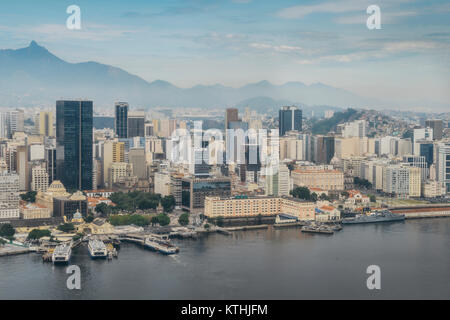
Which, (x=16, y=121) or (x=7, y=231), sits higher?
(x=16, y=121)

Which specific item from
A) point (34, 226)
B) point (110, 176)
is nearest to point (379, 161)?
point (110, 176)

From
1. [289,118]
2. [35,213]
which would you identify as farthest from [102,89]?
[35,213]

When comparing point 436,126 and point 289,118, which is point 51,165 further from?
point 436,126

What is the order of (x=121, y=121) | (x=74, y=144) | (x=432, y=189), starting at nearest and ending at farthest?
(x=74, y=144)
(x=432, y=189)
(x=121, y=121)

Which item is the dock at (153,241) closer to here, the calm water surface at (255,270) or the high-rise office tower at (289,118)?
the calm water surface at (255,270)

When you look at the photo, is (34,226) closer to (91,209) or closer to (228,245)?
(91,209)

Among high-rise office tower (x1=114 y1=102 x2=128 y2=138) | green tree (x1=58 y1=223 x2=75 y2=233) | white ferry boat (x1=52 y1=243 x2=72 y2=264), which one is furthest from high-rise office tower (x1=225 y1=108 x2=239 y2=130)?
white ferry boat (x1=52 y1=243 x2=72 y2=264)
